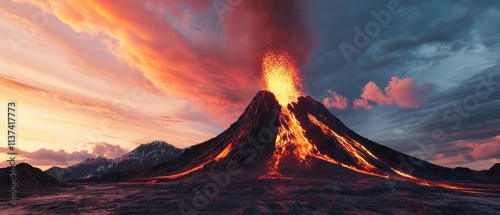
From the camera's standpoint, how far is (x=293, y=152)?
7819 cm

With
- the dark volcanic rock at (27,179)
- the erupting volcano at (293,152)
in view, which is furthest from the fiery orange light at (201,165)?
the dark volcanic rock at (27,179)

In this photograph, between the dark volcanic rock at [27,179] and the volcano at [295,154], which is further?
the volcano at [295,154]

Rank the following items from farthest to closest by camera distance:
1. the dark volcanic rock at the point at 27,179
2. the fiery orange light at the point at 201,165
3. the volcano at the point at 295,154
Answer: the fiery orange light at the point at 201,165
the volcano at the point at 295,154
the dark volcanic rock at the point at 27,179

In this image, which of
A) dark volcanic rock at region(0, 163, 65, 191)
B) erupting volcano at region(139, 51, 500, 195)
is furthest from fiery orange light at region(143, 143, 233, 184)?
dark volcanic rock at region(0, 163, 65, 191)

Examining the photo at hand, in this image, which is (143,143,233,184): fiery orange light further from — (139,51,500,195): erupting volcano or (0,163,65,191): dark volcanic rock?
(0,163,65,191): dark volcanic rock

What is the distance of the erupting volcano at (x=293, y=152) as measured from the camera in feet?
226

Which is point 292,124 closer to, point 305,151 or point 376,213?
point 305,151

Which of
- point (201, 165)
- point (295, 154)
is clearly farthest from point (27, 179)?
point (295, 154)

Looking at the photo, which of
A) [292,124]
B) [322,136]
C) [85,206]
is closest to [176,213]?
[85,206]

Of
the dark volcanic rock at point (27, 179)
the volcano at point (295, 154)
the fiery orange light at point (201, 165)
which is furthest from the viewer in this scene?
the fiery orange light at point (201, 165)

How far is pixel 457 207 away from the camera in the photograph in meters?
33.1

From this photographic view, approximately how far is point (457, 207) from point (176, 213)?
33.2 metres

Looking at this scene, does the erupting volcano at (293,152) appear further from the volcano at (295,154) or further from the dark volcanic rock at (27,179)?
the dark volcanic rock at (27,179)

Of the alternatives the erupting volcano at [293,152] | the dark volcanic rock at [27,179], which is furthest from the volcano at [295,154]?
the dark volcanic rock at [27,179]
